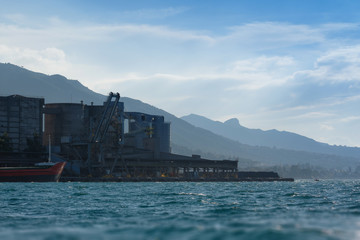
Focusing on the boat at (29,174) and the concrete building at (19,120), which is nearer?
the boat at (29,174)

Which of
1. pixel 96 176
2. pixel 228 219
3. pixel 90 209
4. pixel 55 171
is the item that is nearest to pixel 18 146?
pixel 96 176

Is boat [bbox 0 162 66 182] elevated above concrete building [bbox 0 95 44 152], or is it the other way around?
concrete building [bbox 0 95 44 152]

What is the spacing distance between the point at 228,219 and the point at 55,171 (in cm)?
12729

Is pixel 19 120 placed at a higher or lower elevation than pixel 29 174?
higher

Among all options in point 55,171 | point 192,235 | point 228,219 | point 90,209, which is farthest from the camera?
point 55,171

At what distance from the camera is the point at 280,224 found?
30.5m

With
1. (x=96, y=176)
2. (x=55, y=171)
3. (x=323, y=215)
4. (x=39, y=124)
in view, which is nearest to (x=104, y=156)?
(x=96, y=176)

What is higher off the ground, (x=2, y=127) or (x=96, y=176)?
(x=2, y=127)

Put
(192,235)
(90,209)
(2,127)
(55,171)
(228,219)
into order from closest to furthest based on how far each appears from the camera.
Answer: (192,235), (228,219), (90,209), (55,171), (2,127)

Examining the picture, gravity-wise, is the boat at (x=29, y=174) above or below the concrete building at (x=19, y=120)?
below

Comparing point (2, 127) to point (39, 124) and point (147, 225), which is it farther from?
point (147, 225)

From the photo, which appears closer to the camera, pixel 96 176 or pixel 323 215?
pixel 323 215

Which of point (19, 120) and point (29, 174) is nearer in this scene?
point (29, 174)

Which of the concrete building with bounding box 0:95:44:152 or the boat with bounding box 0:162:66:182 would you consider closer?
the boat with bounding box 0:162:66:182
